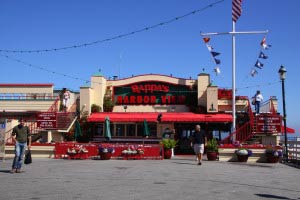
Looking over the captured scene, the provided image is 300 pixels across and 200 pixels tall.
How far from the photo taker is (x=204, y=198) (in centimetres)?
957

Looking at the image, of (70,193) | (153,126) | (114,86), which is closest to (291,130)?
(153,126)

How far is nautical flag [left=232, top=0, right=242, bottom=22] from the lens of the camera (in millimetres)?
26719

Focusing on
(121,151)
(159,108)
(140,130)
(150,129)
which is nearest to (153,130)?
(150,129)

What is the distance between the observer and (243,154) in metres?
21.3

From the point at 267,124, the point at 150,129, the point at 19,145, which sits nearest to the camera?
the point at 19,145

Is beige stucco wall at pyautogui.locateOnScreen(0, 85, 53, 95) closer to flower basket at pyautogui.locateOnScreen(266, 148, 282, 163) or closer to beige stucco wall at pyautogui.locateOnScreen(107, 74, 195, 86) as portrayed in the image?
beige stucco wall at pyautogui.locateOnScreen(107, 74, 195, 86)

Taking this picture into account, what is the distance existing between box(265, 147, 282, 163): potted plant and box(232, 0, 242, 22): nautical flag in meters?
9.14

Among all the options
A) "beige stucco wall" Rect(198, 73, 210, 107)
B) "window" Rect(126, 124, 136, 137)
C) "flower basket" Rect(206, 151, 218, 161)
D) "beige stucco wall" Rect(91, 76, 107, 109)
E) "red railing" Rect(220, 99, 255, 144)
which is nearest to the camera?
"flower basket" Rect(206, 151, 218, 161)

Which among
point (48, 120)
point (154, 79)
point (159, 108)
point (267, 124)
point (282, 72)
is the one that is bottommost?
point (267, 124)

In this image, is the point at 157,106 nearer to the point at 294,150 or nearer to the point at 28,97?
the point at 28,97

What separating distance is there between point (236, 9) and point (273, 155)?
988 centimetres

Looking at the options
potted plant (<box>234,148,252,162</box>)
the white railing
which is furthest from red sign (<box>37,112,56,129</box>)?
the white railing

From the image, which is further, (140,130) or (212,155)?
(140,130)

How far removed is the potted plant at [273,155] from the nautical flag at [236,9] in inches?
360
